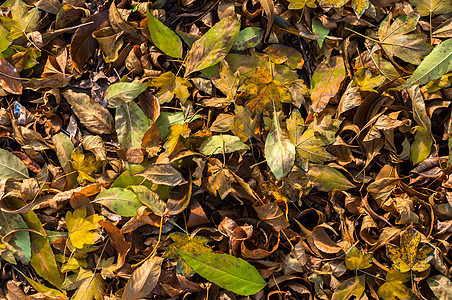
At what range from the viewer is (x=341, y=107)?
114cm

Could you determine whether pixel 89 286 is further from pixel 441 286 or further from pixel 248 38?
pixel 441 286

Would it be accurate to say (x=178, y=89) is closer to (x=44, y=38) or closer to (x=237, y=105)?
(x=237, y=105)

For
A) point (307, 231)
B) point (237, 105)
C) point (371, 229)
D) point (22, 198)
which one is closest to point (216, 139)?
point (237, 105)

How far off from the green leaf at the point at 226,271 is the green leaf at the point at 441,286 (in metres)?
0.50

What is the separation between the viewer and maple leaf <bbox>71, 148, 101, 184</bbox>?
1177 mm

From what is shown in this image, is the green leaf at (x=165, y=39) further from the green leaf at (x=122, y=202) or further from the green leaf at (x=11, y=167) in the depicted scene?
the green leaf at (x=11, y=167)

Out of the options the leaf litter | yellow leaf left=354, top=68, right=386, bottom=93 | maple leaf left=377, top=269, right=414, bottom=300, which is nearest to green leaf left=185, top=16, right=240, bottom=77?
the leaf litter

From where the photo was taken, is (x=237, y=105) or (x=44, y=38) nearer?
(x=237, y=105)

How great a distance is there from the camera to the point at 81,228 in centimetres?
116

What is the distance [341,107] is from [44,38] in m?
1.00

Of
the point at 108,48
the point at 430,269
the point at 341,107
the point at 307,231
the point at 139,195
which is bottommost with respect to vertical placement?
the point at 430,269

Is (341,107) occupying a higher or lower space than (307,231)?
higher

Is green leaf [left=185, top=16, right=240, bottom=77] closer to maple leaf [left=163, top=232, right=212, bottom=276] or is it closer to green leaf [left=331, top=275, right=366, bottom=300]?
maple leaf [left=163, top=232, right=212, bottom=276]

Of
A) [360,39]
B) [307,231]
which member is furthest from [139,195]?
[360,39]
